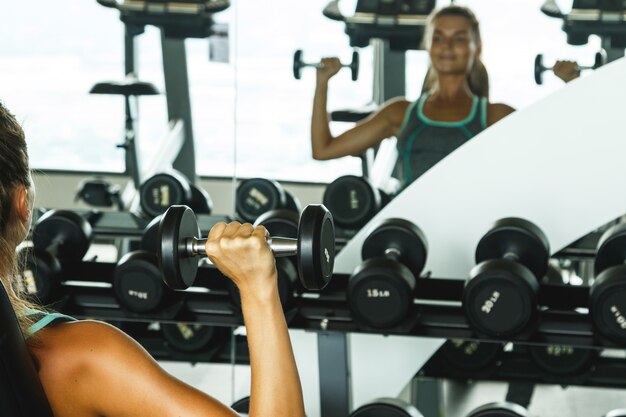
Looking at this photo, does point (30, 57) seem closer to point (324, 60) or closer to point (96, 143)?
point (96, 143)

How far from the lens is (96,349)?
3.77 ft

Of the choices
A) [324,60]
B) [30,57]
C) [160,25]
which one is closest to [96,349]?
[324,60]

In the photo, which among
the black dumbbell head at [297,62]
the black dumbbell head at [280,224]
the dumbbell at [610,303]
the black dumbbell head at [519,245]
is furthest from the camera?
the black dumbbell head at [297,62]

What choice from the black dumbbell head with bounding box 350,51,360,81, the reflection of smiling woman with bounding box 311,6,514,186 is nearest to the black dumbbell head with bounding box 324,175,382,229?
the reflection of smiling woman with bounding box 311,6,514,186

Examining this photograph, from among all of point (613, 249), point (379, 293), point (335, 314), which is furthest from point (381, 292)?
point (613, 249)

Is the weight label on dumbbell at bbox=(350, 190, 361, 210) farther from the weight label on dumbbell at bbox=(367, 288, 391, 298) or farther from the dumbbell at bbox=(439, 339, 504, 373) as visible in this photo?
the weight label on dumbbell at bbox=(367, 288, 391, 298)

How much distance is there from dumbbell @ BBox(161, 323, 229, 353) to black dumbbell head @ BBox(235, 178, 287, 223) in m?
0.37

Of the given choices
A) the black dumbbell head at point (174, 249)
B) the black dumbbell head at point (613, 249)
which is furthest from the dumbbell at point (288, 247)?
the black dumbbell head at point (613, 249)

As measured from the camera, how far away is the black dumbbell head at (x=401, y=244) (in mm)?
2602

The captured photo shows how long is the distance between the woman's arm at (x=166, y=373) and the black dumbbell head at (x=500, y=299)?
134 cm

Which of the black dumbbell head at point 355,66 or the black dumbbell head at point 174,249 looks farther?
the black dumbbell head at point 355,66

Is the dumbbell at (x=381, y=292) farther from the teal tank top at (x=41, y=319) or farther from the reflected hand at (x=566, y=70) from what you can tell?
the teal tank top at (x=41, y=319)

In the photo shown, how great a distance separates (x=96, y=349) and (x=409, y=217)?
1883mm

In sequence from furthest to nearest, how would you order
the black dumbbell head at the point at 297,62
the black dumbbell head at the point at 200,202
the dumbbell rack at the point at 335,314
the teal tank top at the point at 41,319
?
the black dumbbell head at the point at 200,202, the black dumbbell head at the point at 297,62, the dumbbell rack at the point at 335,314, the teal tank top at the point at 41,319
